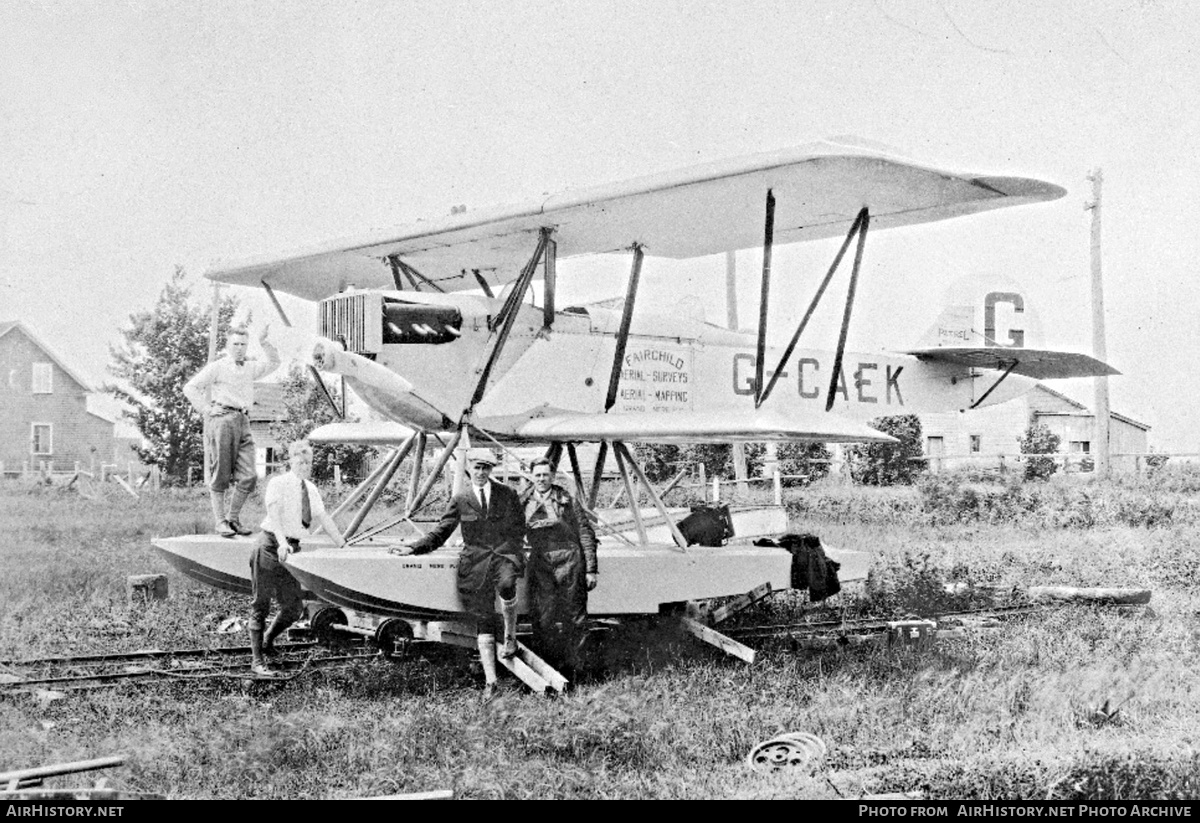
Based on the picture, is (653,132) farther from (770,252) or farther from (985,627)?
(985,627)

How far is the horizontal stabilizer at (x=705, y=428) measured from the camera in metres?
6.66

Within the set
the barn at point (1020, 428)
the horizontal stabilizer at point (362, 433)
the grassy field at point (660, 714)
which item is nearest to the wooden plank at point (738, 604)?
the grassy field at point (660, 714)

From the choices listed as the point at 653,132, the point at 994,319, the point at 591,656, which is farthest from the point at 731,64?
the point at 994,319

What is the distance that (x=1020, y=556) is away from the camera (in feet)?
38.3

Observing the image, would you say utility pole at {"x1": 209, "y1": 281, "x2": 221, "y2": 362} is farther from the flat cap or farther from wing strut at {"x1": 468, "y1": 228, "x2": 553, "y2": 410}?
the flat cap

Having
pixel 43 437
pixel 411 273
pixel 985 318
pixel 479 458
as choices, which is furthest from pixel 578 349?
pixel 43 437

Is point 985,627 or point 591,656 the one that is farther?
point 985,627

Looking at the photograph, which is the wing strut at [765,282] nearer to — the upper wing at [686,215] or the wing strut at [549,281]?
the upper wing at [686,215]

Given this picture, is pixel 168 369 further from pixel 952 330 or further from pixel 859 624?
pixel 859 624

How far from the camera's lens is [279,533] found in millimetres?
6410

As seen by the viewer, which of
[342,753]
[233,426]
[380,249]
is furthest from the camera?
[380,249]

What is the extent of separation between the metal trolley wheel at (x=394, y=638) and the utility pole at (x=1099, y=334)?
12887 mm

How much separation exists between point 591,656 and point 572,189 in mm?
3283

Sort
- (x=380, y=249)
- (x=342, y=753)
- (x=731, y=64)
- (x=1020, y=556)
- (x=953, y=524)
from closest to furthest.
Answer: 1. (x=342, y=753)
2. (x=731, y=64)
3. (x=380, y=249)
4. (x=1020, y=556)
5. (x=953, y=524)
